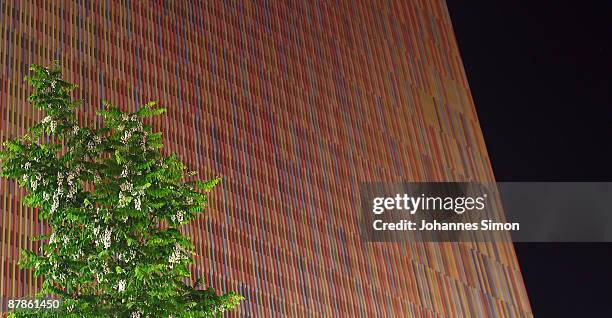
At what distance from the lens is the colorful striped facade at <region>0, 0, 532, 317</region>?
277 ft

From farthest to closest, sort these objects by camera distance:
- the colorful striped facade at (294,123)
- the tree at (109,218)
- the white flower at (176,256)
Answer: the colorful striped facade at (294,123) → the white flower at (176,256) → the tree at (109,218)

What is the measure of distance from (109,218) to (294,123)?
318ft

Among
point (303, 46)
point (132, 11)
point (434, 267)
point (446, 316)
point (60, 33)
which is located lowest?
point (446, 316)

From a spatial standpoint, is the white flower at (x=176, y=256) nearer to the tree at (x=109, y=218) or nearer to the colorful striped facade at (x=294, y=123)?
the tree at (x=109, y=218)

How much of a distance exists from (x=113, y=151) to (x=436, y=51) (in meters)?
119

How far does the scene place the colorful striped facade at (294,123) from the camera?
277ft

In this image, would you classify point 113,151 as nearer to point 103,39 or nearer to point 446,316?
point 103,39

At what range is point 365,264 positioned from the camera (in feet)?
344

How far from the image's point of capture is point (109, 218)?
14.7m

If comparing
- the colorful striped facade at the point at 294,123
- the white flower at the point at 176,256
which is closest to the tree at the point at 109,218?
the white flower at the point at 176,256

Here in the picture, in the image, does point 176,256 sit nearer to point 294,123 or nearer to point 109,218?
point 109,218

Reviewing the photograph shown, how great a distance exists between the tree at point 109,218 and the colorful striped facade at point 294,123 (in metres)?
Answer: 49.4

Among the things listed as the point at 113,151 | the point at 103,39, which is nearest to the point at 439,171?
the point at 103,39

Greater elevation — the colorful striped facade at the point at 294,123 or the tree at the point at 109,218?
the colorful striped facade at the point at 294,123
